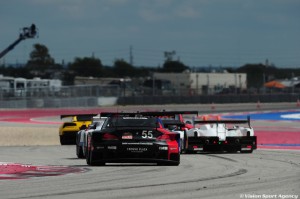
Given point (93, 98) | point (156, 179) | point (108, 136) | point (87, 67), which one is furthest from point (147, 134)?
point (87, 67)

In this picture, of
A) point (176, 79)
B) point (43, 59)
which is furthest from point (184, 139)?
point (43, 59)

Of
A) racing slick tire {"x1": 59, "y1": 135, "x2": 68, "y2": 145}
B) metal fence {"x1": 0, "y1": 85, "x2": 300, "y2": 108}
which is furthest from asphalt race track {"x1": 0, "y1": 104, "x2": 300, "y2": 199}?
metal fence {"x1": 0, "y1": 85, "x2": 300, "y2": 108}

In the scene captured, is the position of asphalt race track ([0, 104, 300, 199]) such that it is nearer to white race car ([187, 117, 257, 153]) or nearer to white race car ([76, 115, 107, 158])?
white race car ([76, 115, 107, 158])

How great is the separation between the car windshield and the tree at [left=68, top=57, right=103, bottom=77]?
410 feet

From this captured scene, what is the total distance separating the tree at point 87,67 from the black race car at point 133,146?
125685 millimetres

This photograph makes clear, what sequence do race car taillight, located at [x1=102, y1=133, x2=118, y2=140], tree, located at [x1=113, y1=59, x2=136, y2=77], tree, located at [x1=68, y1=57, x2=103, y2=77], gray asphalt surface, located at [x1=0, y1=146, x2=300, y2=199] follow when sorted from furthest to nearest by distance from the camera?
tree, located at [x1=113, y1=59, x2=136, y2=77]
tree, located at [x1=68, y1=57, x2=103, y2=77]
race car taillight, located at [x1=102, y1=133, x2=118, y2=140]
gray asphalt surface, located at [x1=0, y1=146, x2=300, y2=199]

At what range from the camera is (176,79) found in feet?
385

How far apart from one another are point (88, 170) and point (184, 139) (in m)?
7.26

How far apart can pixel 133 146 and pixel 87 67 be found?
436 feet

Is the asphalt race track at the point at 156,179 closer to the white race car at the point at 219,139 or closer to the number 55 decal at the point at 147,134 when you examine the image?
the number 55 decal at the point at 147,134

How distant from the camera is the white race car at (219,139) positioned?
22562mm

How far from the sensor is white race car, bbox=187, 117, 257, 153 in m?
22.6

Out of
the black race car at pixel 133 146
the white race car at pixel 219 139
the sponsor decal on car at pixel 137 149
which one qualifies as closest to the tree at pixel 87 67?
the white race car at pixel 219 139

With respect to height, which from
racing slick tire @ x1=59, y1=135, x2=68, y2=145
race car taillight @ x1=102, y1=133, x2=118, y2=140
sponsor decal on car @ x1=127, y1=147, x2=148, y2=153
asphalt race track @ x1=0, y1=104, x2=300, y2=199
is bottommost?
racing slick tire @ x1=59, y1=135, x2=68, y2=145
